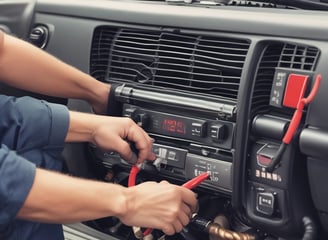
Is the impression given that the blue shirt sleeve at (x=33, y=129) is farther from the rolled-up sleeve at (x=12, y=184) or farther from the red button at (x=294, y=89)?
the red button at (x=294, y=89)

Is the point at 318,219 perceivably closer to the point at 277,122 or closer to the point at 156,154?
the point at 277,122

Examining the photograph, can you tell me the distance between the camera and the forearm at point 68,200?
3.33 feet

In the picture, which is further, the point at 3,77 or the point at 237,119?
the point at 3,77

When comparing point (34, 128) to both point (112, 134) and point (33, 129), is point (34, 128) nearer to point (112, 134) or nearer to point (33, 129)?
point (33, 129)

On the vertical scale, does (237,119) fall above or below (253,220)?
above

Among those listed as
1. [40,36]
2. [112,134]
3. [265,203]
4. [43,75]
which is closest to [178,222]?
[265,203]

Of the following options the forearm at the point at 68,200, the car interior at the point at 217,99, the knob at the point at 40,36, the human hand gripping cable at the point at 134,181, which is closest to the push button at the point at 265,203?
the car interior at the point at 217,99

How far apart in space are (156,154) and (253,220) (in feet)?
0.87

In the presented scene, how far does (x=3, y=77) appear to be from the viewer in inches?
55.9

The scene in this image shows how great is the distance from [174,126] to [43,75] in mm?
346

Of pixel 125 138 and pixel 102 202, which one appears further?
pixel 125 138

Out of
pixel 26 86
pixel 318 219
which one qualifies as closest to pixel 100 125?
pixel 26 86

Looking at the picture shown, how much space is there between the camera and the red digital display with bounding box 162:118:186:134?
1.27 metres

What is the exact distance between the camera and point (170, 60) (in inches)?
51.1
